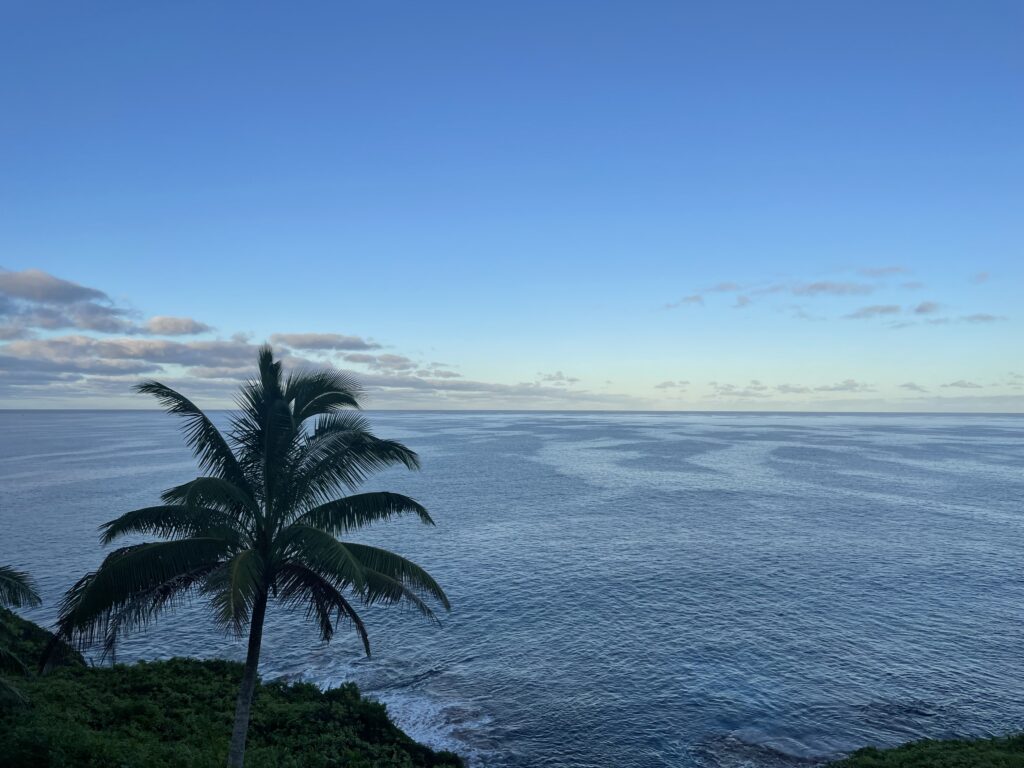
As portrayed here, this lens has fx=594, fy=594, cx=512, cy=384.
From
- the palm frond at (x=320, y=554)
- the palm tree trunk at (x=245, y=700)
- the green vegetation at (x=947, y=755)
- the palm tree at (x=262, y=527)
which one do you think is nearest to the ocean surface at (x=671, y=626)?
the green vegetation at (x=947, y=755)

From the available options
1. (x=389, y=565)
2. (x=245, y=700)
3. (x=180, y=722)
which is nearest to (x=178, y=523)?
(x=245, y=700)

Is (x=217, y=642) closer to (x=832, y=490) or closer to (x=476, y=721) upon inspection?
(x=476, y=721)

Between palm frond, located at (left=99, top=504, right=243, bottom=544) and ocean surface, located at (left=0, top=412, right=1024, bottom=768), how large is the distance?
696 inches

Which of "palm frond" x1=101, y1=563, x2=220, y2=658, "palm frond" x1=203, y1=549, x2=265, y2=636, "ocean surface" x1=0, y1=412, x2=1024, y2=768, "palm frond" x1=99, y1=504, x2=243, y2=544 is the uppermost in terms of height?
"palm frond" x1=99, y1=504, x2=243, y2=544

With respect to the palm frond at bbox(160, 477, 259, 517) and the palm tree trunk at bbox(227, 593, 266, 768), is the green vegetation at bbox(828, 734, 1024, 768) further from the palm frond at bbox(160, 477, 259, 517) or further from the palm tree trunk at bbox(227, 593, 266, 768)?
the palm frond at bbox(160, 477, 259, 517)

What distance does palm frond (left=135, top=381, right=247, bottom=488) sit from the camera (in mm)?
17078

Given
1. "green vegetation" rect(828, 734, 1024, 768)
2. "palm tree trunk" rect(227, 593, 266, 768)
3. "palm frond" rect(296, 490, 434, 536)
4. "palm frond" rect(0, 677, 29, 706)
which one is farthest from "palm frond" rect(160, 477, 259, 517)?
"green vegetation" rect(828, 734, 1024, 768)

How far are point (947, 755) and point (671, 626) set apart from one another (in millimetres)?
19367

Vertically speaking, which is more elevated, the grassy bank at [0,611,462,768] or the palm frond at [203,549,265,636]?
the palm frond at [203,549,265,636]

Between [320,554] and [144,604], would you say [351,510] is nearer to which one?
[320,554]

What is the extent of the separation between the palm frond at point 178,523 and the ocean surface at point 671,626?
17682mm

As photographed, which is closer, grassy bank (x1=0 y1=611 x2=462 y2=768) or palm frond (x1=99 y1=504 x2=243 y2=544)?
palm frond (x1=99 y1=504 x2=243 y2=544)

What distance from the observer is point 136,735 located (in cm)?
2211

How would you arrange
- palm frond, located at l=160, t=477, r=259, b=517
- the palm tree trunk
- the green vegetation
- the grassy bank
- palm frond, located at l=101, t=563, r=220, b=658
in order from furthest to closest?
the green vegetation → the grassy bank → the palm tree trunk → palm frond, located at l=160, t=477, r=259, b=517 → palm frond, located at l=101, t=563, r=220, b=658
